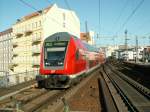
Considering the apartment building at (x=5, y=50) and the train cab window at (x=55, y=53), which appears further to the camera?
the apartment building at (x=5, y=50)

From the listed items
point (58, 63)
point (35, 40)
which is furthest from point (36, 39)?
point (58, 63)

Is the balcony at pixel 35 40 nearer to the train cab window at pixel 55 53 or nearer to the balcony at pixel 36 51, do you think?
the balcony at pixel 36 51

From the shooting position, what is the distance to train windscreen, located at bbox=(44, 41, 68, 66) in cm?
1838

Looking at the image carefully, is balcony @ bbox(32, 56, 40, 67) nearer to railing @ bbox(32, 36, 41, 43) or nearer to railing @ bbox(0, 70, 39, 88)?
railing @ bbox(32, 36, 41, 43)

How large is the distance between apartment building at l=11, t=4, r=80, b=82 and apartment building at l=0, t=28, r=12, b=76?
18.0 metres

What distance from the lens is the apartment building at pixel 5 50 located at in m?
95.4

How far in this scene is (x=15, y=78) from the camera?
2306cm

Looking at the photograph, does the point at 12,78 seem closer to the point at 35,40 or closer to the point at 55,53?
the point at 55,53

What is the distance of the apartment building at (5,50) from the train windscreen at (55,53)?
255 ft

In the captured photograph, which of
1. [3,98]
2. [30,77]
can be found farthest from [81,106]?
[30,77]

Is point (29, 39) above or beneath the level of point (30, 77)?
above

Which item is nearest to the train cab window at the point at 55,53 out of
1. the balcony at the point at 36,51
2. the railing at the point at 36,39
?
the railing at the point at 36,39

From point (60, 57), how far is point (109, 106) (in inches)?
258

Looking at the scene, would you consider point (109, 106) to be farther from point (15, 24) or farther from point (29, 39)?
point (15, 24)
